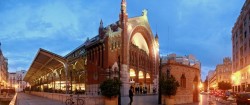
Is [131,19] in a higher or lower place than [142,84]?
higher

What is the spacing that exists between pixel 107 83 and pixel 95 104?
267cm

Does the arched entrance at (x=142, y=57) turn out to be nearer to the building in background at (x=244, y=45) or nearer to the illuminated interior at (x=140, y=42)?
the illuminated interior at (x=140, y=42)

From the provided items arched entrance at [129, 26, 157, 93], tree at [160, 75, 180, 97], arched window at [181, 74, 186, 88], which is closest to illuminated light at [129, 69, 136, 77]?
arched entrance at [129, 26, 157, 93]

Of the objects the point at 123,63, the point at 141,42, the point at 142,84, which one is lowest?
the point at 142,84

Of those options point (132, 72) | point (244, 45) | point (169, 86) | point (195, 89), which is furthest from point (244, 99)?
point (132, 72)

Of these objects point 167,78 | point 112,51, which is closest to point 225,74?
point 112,51

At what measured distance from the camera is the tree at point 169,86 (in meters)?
32.6

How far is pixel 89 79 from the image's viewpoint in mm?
59625

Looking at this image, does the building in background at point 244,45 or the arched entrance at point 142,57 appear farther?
the arched entrance at point 142,57

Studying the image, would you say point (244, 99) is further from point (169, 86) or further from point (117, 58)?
point (117, 58)

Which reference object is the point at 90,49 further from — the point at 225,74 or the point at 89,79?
the point at 225,74

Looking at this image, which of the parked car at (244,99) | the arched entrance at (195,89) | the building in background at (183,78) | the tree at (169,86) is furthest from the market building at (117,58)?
the parked car at (244,99)

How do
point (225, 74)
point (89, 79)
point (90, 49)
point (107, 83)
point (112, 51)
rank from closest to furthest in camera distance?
point (107, 83) < point (89, 79) < point (112, 51) < point (90, 49) < point (225, 74)

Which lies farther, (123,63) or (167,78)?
(123,63)
